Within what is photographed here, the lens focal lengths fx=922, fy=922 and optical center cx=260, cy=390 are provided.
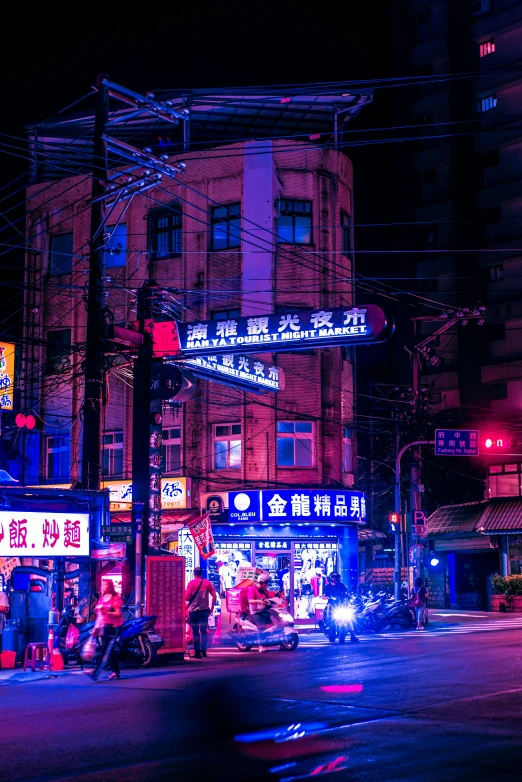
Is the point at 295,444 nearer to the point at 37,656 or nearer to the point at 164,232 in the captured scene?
the point at 164,232

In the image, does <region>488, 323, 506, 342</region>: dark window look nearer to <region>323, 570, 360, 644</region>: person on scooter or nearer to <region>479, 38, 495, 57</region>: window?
<region>479, 38, 495, 57</region>: window

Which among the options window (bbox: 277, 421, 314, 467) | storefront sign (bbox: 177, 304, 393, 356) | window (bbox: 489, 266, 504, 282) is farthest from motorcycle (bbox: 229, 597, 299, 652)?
window (bbox: 489, 266, 504, 282)

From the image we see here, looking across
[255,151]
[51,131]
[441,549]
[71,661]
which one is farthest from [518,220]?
[71,661]

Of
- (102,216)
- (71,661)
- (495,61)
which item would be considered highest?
(495,61)

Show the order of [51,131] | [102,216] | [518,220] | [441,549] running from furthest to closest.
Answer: [518,220], [441,549], [51,131], [102,216]

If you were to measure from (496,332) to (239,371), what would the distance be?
32.8 m

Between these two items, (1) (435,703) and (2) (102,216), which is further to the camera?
(2) (102,216)

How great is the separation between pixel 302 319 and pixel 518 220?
3632 centimetres

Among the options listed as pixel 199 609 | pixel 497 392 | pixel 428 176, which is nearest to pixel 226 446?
pixel 199 609

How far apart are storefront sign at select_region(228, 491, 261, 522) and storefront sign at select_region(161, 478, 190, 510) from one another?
174 centimetres

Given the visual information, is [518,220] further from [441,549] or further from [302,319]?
[302,319]

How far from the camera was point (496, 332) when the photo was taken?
53156mm

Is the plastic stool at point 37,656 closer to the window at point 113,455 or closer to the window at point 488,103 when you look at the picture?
the window at point 113,455

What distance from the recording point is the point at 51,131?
3841cm
